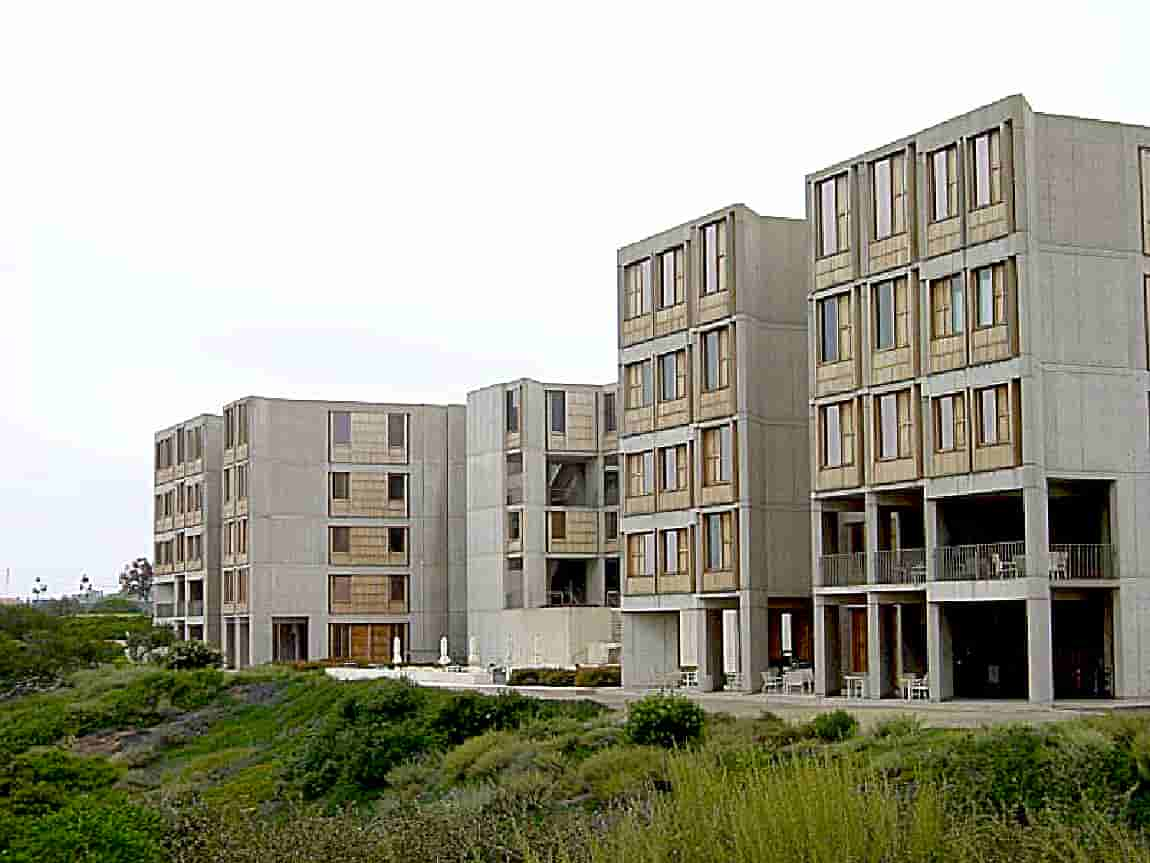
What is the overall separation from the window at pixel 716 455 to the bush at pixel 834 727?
2720 cm

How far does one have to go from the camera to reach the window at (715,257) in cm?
5397

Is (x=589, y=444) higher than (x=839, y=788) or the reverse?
higher

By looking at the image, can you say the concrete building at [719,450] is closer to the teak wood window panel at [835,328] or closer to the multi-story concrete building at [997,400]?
the teak wood window panel at [835,328]

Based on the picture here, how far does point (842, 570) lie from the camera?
48.8 m

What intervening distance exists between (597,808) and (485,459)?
6235cm

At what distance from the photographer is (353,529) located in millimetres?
88500

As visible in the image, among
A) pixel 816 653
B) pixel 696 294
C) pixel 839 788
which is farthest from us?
pixel 696 294

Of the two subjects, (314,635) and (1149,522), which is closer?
(1149,522)

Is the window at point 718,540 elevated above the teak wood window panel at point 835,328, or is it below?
below

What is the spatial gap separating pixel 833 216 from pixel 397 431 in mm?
43875

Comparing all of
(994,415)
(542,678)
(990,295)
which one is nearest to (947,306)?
(990,295)

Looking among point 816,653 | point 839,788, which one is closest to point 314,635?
point 816,653

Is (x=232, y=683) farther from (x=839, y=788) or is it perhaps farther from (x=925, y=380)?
(x=839, y=788)

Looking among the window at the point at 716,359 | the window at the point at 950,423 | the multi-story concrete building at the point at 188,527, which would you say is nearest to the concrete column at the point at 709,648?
the window at the point at 716,359
